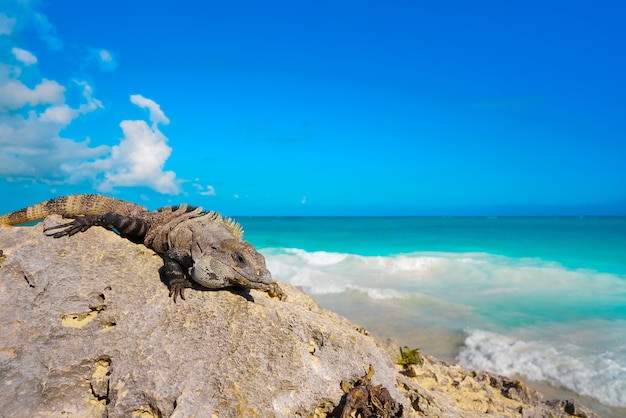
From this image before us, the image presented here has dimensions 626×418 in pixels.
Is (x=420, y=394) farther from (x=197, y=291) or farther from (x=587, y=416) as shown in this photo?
(x=587, y=416)

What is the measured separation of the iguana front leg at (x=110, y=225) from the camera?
3.79 meters

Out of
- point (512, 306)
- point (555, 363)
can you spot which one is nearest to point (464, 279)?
point (512, 306)

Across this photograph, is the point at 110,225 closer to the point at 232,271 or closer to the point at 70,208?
the point at 70,208

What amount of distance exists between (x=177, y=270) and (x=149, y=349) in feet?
2.37

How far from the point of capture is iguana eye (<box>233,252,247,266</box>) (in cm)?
338

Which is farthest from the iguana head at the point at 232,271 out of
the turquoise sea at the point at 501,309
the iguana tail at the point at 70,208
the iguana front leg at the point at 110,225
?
the turquoise sea at the point at 501,309

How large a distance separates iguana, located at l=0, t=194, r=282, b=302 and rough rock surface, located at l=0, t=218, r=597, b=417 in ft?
0.47

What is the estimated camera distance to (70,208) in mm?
4547

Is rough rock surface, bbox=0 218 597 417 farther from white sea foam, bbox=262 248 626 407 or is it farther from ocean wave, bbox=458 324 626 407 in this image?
white sea foam, bbox=262 248 626 407

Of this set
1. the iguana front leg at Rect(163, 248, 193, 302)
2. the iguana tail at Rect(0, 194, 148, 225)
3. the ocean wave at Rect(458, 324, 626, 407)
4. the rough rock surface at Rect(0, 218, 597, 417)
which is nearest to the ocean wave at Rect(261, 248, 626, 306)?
the ocean wave at Rect(458, 324, 626, 407)

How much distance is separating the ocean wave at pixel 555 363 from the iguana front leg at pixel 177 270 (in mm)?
5972

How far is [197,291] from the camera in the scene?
3.34 m

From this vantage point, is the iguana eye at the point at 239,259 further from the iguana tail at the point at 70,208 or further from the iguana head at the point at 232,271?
the iguana tail at the point at 70,208

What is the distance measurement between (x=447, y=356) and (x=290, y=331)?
5.79 meters
